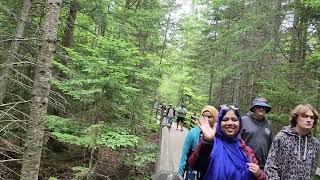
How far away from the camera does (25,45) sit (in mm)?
10484

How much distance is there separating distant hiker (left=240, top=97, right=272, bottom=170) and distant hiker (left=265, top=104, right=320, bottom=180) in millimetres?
1281

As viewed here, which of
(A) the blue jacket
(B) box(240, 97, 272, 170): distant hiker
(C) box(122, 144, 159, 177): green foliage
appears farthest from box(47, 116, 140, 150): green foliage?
(B) box(240, 97, 272, 170): distant hiker

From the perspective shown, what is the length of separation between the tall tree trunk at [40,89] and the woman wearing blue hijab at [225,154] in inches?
139

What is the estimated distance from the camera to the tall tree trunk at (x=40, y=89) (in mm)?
5762

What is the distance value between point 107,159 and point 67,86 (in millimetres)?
4577

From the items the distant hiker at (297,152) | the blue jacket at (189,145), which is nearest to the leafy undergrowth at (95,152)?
the blue jacket at (189,145)

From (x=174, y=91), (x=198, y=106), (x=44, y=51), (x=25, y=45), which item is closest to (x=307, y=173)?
(x=44, y=51)

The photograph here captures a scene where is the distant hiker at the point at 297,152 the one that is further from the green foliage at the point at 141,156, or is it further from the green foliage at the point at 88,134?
the green foliage at the point at 141,156

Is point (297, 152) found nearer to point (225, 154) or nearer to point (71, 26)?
point (225, 154)

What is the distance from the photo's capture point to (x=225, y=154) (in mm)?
3055

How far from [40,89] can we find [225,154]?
3712 mm

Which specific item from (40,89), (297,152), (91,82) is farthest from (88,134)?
(297,152)

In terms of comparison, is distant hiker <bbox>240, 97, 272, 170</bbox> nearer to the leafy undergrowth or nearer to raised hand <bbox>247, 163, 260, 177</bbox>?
raised hand <bbox>247, 163, 260, 177</bbox>

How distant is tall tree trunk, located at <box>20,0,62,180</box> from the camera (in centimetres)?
576
